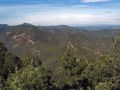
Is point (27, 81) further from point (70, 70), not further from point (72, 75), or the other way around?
point (72, 75)

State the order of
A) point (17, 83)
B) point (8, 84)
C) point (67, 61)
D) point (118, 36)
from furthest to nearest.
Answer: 1. point (67, 61)
2. point (8, 84)
3. point (17, 83)
4. point (118, 36)

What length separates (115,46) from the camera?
262 ft

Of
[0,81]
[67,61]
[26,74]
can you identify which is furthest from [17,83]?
[67,61]

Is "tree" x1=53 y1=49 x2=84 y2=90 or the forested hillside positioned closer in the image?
the forested hillside

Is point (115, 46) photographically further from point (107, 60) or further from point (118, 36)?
point (107, 60)

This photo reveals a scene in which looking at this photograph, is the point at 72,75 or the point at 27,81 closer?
the point at 27,81

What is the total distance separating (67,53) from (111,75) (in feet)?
51.3

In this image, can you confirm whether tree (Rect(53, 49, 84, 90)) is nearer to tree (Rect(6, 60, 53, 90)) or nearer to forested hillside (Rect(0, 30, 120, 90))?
forested hillside (Rect(0, 30, 120, 90))

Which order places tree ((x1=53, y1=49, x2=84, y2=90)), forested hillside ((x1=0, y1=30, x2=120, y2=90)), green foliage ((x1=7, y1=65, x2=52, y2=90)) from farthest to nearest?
tree ((x1=53, y1=49, x2=84, y2=90))
green foliage ((x1=7, y1=65, x2=52, y2=90))
forested hillside ((x1=0, y1=30, x2=120, y2=90))

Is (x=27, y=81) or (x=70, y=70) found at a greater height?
(x=27, y=81)

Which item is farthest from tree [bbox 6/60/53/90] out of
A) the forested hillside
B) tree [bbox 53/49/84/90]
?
tree [bbox 53/49/84/90]

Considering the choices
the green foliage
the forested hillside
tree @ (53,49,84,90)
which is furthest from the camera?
tree @ (53,49,84,90)

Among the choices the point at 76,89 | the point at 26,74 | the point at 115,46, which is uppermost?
the point at 115,46

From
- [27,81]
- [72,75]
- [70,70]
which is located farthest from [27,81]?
[72,75]
